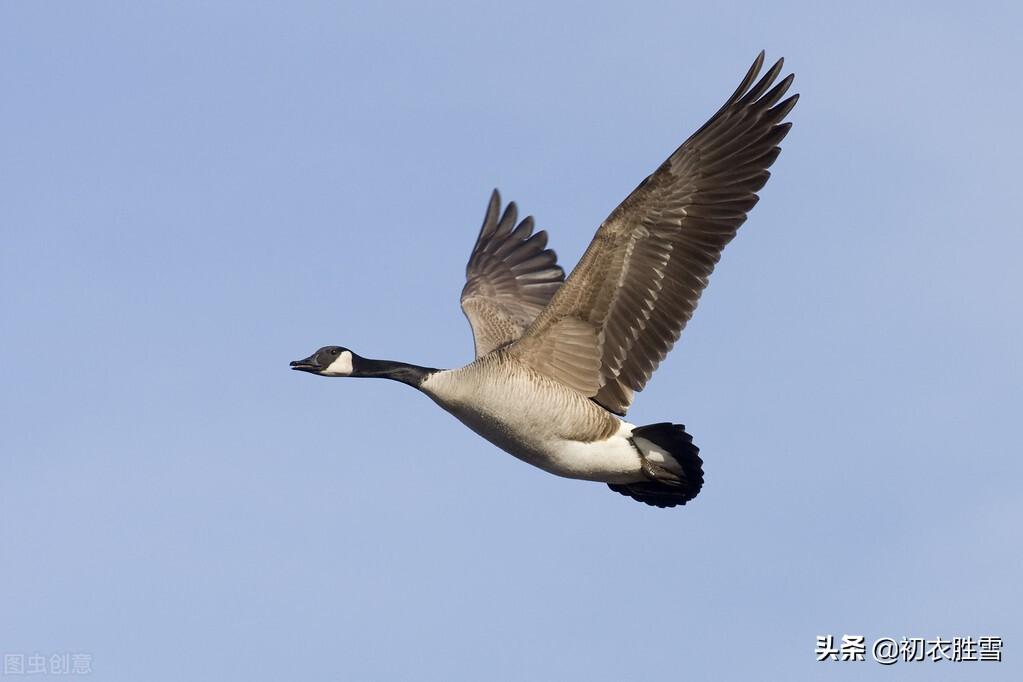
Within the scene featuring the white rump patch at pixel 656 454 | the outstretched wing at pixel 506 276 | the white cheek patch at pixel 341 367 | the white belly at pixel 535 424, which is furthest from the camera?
the outstretched wing at pixel 506 276

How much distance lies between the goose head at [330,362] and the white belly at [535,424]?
3.67 ft

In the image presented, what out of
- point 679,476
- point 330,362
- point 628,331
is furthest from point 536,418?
point 330,362

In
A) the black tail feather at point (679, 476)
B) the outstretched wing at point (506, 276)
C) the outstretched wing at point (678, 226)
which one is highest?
the outstretched wing at point (506, 276)

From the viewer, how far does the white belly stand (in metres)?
13.3

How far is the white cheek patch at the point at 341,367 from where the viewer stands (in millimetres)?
14492

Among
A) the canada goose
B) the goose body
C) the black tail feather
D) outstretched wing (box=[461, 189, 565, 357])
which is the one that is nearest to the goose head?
the canada goose

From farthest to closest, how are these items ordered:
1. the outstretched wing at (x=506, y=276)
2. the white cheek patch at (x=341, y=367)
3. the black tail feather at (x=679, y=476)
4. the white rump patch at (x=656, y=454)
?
the outstretched wing at (x=506, y=276) < the white cheek patch at (x=341, y=367) < the white rump patch at (x=656, y=454) < the black tail feather at (x=679, y=476)

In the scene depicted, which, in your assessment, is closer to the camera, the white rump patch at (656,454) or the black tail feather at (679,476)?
the black tail feather at (679,476)

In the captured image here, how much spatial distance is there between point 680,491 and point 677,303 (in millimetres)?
1657

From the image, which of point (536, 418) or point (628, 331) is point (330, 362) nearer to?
point (536, 418)

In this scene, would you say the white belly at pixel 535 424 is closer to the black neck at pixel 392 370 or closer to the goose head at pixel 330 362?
the black neck at pixel 392 370

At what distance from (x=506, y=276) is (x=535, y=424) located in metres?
5.03

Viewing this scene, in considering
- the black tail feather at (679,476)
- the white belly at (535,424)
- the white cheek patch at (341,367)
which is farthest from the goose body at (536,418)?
the white cheek patch at (341,367)

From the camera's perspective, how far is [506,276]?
18266 millimetres
